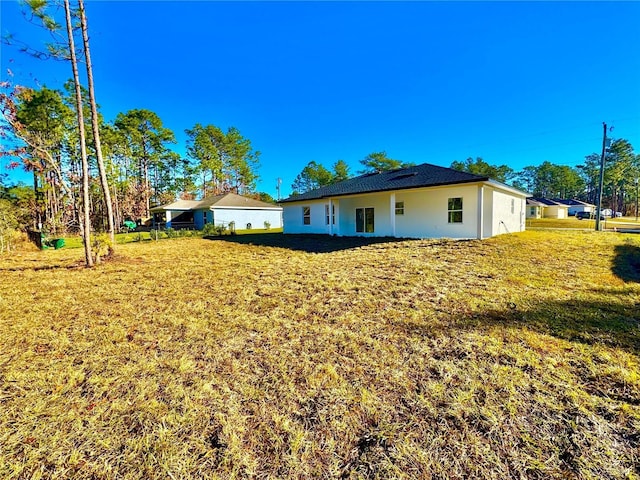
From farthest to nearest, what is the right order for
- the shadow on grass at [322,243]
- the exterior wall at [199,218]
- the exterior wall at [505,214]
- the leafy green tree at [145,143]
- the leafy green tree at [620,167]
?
the leafy green tree at [620,167]
the leafy green tree at [145,143]
the exterior wall at [199,218]
the exterior wall at [505,214]
the shadow on grass at [322,243]

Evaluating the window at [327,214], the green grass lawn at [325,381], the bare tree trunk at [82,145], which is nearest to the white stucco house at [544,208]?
the window at [327,214]

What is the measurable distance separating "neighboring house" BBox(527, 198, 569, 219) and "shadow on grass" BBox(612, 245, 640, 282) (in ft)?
107

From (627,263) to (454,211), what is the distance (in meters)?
5.50

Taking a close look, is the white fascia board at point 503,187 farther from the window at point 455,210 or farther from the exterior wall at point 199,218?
the exterior wall at point 199,218

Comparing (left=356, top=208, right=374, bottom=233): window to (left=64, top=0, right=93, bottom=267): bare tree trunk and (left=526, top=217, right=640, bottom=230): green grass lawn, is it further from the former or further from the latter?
(left=526, top=217, right=640, bottom=230): green grass lawn

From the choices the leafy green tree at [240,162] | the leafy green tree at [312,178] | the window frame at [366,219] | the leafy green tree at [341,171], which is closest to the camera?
the window frame at [366,219]

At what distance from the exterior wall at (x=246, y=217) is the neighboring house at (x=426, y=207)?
36.5 ft

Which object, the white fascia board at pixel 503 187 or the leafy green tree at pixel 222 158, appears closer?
the white fascia board at pixel 503 187

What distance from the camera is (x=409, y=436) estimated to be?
194cm

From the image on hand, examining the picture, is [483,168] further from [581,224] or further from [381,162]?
[581,224]

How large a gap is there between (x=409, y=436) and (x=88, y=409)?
253 centimetres

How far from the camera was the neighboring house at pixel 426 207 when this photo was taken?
11.4m

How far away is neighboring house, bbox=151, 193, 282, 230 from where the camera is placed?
2552 centimetres

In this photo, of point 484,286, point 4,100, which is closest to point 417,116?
point 484,286
